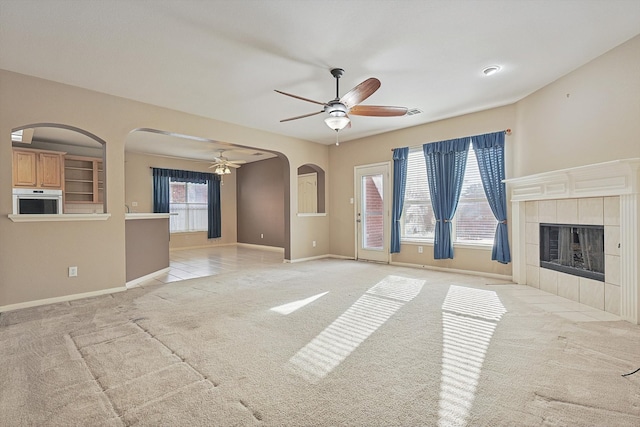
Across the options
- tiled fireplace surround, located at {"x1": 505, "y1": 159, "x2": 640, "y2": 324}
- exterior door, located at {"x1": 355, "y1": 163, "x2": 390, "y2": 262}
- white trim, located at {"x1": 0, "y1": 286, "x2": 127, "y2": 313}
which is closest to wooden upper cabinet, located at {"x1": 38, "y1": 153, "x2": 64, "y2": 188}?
white trim, located at {"x1": 0, "y1": 286, "x2": 127, "y2": 313}

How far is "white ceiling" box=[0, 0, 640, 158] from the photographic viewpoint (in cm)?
260

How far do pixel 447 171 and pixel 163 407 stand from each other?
5.26m

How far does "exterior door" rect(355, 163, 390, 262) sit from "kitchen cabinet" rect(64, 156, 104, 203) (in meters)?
6.17

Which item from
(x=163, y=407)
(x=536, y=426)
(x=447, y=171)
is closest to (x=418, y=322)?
(x=536, y=426)

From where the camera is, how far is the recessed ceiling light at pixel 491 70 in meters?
3.66

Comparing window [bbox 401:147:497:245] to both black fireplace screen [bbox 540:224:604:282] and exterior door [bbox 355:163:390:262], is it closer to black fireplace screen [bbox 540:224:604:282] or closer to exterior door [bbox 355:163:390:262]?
exterior door [bbox 355:163:390:262]

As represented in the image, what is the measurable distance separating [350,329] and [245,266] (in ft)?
12.9

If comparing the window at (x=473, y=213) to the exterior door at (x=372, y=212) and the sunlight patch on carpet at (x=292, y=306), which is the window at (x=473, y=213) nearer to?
the exterior door at (x=372, y=212)

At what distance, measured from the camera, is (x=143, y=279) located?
5062 mm

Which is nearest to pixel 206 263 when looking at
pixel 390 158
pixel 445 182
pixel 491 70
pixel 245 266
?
pixel 245 266

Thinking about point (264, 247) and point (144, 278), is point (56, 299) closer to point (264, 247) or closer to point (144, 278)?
point (144, 278)

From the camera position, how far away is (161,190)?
8898 millimetres

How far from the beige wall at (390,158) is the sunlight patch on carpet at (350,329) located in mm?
1390

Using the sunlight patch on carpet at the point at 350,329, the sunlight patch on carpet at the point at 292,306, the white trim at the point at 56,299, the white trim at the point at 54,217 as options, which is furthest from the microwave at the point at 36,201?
the sunlight patch on carpet at the point at 350,329
